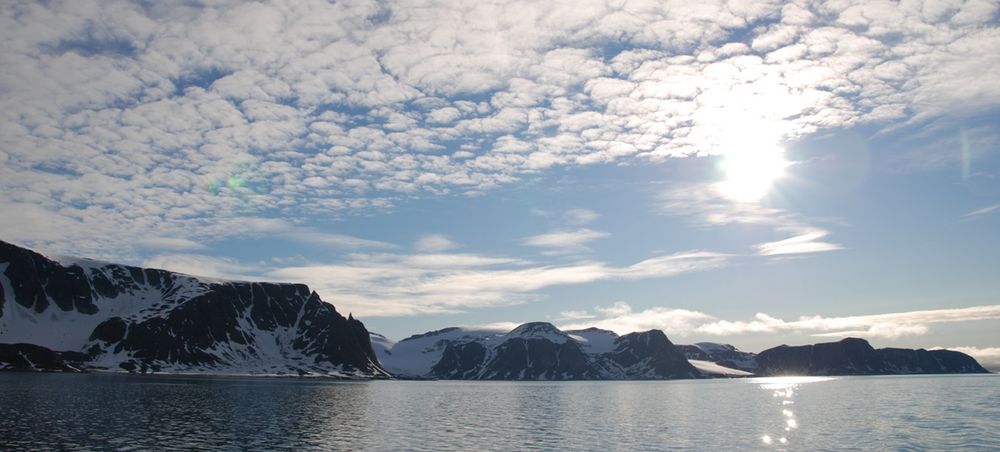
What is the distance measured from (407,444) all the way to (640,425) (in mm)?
40494

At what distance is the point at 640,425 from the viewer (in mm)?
96125

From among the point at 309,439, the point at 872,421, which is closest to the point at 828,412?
the point at 872,421

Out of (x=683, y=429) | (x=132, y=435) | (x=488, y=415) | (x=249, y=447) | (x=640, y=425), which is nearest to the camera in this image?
(x=249, y=447)

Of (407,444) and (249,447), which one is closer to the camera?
(249,447)

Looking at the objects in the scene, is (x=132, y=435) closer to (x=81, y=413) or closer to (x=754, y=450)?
(x=81, y=413)

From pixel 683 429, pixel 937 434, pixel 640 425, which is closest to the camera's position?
pixel 937 434

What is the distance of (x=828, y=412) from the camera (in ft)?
394

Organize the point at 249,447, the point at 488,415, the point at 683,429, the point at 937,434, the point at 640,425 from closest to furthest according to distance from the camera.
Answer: the point at 249,447, the point at 937,434, the point at 683,429, the point at 640,425, the point at 488,415

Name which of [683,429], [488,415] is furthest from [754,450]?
[488,415]

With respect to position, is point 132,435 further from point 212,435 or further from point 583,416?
point 583,416

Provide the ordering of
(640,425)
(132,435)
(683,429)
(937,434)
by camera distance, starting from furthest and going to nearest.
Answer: (640,425) → (683,429) → (937,434) → (132,435)

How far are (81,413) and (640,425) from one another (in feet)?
257

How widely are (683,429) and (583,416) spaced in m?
28.8

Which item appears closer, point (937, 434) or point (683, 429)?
point (937, 434)
